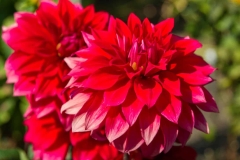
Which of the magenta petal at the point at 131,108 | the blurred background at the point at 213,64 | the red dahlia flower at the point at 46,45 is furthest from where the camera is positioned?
the blurred background at the point at 213,64

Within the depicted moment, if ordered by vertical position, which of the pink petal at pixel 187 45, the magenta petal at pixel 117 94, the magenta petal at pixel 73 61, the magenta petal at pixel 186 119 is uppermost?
the pink petal at pixel 187 45

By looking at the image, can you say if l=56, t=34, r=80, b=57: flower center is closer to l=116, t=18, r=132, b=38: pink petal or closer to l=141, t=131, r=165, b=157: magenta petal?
l=116, t=18, r=132, b=38: pink petal

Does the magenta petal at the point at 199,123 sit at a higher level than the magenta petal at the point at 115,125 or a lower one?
lower

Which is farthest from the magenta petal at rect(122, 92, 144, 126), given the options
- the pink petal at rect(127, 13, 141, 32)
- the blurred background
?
the blurred background

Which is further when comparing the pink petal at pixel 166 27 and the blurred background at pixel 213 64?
the blurred background at pixel 213 64

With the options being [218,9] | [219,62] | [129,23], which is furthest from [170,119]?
[219,62]

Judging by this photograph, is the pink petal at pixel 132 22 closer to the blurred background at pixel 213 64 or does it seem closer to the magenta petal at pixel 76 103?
the magenta petal at pixel 76 103

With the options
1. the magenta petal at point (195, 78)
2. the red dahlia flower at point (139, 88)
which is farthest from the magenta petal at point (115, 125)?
the magenta petal at point (195, 78)

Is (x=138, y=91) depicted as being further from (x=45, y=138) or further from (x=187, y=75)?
(x=45, y=138)
